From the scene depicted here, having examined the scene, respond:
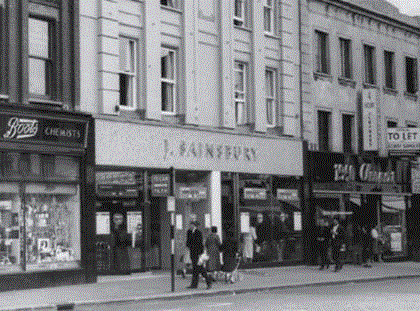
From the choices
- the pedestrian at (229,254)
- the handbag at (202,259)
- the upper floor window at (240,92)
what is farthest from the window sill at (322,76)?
the handbag at (202,259)

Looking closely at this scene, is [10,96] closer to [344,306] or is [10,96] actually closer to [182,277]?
[182,277]

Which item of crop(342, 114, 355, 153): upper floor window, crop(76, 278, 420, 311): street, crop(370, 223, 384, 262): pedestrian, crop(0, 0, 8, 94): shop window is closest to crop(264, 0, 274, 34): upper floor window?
crop(342, 114, 355, 153): upper floor window

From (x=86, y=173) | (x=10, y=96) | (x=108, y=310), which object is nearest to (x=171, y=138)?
(x=86, y=173)

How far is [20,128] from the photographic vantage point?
74.4 ft

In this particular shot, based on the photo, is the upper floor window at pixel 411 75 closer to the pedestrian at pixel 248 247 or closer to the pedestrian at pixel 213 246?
the pedestrian at pixel 248 247

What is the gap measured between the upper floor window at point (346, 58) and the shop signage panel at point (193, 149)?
498 cm

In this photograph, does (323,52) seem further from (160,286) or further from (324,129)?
(160,286)

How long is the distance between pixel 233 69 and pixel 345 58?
25.5ft

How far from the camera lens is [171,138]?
27.4 metres

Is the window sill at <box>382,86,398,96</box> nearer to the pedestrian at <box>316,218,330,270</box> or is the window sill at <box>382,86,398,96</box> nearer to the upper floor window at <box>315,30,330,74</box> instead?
the upper floor window at <box>315,30,330,74</box>

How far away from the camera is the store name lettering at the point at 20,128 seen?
22422mm

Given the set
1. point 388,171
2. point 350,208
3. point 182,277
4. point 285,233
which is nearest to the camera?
point 182,277

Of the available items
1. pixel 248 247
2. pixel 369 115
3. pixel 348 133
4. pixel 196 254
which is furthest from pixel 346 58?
pixel 196 254

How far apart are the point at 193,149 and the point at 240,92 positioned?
3691 mm
